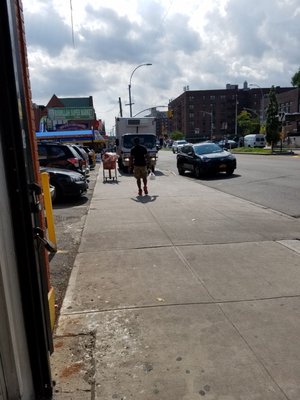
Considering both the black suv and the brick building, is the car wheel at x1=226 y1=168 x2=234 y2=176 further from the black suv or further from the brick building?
the brick building

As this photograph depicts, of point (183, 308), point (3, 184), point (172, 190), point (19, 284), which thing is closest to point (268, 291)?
point (183, 308)

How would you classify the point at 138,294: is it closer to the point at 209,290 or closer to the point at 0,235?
the point at 209,290

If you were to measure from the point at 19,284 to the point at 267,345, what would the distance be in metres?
1.99

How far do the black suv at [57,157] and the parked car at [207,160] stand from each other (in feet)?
21.6

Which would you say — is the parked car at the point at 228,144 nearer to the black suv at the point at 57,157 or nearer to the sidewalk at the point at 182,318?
the black suv at the point at 57,157

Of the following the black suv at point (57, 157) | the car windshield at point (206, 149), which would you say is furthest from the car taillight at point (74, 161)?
the car windshield at point (206, 149)

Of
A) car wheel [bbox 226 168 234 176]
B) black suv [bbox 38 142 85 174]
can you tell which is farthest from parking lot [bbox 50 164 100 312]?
car wheel [bbox 226 168 234 176]

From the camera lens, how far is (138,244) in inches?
241

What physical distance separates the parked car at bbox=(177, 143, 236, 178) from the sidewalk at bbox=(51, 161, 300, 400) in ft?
36.2

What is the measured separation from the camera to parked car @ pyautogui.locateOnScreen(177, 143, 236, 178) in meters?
17.8

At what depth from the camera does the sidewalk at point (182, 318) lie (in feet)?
8.87

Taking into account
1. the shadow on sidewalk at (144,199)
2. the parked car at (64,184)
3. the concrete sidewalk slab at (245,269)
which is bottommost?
the shadow on sidewalk at (144,199)

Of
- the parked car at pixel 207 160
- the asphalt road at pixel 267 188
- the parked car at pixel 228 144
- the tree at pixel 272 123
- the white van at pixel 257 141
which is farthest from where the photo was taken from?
the parked car at pixel 228 144

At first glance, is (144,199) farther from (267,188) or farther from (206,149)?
(206,149)
